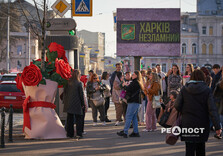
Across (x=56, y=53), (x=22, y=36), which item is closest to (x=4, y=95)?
(x=56, y=53)

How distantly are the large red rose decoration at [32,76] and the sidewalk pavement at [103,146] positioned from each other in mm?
1376

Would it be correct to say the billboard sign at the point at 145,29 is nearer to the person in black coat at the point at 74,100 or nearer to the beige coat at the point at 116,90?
the beige coat at the point at 116,90

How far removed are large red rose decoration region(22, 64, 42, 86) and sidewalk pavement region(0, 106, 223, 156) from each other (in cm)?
138

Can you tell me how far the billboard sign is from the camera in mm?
24406

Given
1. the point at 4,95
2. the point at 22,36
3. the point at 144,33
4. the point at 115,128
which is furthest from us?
the point at 22,36

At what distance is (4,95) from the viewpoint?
20047mm

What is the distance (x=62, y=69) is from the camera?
11.4m

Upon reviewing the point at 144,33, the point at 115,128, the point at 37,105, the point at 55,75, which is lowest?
the point at 115,128

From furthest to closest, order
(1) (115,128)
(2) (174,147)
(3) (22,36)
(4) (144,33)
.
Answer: (3) (22,36), (4) (144,33), (1) (115,128), (2) (174,147)

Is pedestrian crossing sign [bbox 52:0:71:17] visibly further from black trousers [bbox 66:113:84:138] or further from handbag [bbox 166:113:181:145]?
handbag [bbox 166:113:181:145]

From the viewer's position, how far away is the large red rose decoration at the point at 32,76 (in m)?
10.8

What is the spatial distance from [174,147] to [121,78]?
513 centimetres

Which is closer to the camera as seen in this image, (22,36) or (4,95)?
(4,95)

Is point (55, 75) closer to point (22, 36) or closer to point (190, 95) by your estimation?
point (190, 95)
